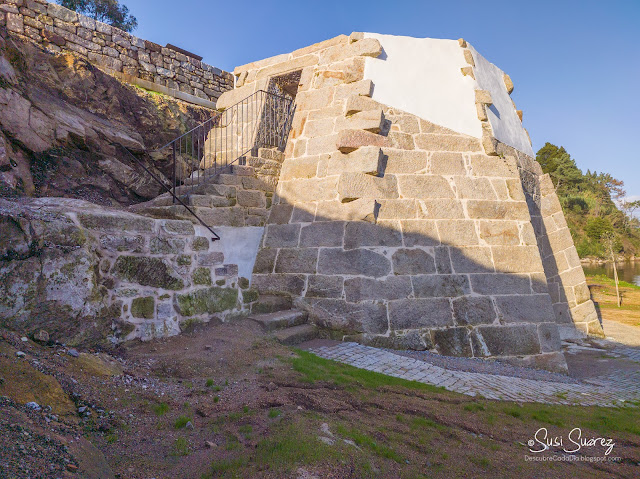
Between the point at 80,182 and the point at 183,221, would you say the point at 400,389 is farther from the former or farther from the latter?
the point at 80,182

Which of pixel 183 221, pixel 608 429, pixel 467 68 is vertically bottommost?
pixel 608 429

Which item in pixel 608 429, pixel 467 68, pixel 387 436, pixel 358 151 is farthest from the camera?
pixel 467 68

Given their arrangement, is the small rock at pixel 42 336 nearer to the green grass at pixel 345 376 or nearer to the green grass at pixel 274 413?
the green grass at pixel 274 413

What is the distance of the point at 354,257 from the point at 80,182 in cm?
427

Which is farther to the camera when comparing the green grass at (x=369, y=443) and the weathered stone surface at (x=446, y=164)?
the weathered stone surface at (x=446, y=164)

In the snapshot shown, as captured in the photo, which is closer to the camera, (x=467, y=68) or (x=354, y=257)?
(x=354, y=257)

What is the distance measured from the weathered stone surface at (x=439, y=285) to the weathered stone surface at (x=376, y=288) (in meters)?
0.15

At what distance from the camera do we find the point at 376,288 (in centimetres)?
536

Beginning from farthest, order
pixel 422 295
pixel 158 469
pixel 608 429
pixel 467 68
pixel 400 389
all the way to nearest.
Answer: pixel 467 68 → pixel 422 295 → pixel 400 389 → pixel 608 429 → pixel 158 469

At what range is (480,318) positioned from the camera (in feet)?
17.9

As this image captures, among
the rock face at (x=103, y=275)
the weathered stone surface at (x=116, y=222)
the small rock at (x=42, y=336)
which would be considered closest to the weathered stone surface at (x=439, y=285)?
the rock face at (x=103, y=275)

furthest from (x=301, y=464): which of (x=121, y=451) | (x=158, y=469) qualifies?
(x=121, y=451)

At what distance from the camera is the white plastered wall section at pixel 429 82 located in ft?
20.9

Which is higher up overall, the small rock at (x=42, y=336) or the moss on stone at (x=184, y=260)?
the moss on stone at (x=184, y=260)
